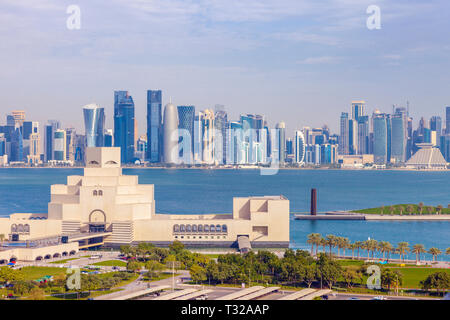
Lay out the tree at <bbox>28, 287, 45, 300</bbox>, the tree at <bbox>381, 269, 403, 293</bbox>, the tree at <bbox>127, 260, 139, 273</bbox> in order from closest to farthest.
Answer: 1. the tree at <bbox>28, 287, 45, 300</bbox>
2. the tree at <bbox>381, 269, 403, 293</bbox>
3. the tree at <bbox>127, 260, 139, 273</bbox>

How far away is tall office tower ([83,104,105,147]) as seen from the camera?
6152 inches

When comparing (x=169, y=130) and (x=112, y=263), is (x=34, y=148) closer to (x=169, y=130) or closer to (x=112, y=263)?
(x=169, y=130)

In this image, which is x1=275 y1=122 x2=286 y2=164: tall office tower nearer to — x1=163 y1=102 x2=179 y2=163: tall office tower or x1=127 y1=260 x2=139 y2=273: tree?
x1=163 y1=102 x2=179 y2=163: tall office tower

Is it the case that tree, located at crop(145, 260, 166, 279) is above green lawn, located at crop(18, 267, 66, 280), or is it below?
above

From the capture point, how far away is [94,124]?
159m

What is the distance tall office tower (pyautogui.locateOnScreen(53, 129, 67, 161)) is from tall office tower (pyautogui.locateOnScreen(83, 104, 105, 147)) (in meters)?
30.5

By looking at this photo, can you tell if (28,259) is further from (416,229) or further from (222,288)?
(416,229)

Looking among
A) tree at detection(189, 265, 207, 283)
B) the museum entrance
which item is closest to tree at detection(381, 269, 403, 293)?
tree at detection(189, 265, 207, 283)

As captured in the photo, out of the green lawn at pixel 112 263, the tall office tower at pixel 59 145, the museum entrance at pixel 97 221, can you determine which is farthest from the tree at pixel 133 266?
the tall office tower at pixel 59 145

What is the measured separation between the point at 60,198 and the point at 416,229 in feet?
96.1

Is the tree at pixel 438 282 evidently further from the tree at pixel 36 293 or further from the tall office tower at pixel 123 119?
the tall office tower at pixel 123 119

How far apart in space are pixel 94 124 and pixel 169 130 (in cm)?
2569

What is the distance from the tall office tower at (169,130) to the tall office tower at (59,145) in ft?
103
